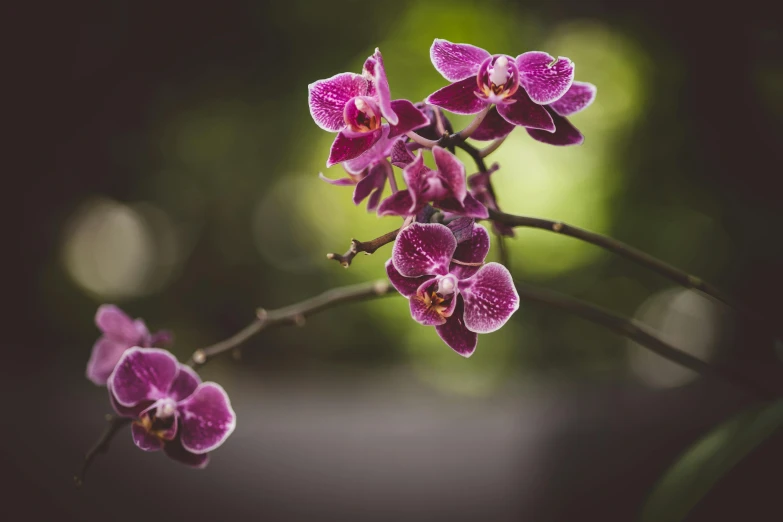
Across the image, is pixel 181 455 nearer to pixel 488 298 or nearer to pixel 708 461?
pixel 488 298

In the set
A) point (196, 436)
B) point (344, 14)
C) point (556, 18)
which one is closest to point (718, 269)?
point (556, 18)

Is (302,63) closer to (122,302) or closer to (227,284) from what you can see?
(227,284)

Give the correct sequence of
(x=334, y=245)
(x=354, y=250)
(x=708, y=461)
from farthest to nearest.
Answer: (x=334, y=245), (x=708, y=461), (x=354, y=250)

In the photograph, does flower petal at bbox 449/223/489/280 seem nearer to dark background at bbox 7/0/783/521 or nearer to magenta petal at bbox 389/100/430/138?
magenta petal at bbox 389/100/430/138

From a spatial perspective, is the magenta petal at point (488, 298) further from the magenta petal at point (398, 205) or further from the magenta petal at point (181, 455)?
the magenta petal at point (181, 455)

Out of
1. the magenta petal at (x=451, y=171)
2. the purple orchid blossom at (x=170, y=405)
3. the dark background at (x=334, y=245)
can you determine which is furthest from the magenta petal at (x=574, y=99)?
the dark background at (x=334, y=245)

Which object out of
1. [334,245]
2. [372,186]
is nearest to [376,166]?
[372,186]

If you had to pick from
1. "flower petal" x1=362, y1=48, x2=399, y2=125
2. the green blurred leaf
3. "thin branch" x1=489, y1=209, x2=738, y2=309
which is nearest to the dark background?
the green blurred leaf
